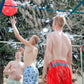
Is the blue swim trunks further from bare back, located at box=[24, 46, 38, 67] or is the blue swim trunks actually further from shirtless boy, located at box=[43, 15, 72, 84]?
shirtless boy, located at box=[43, 15, 72, 84]

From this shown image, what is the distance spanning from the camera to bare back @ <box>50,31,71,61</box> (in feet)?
7.58

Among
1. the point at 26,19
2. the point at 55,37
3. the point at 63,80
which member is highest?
the point at 26,19

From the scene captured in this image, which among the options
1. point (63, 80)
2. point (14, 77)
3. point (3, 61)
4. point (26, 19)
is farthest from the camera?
point (26, 19)

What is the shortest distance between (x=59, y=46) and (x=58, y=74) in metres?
0.32

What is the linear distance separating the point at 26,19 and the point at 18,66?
4.85 metres

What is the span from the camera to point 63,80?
2211 millimetres

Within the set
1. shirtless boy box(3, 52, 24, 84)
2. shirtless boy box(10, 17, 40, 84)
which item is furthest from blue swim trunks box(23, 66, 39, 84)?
shirtless boy box(3, 52, 24, 84)

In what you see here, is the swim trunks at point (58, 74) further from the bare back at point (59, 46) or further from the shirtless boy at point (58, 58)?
the bare back at point (59, 46)

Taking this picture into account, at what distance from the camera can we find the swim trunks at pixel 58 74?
2.19m

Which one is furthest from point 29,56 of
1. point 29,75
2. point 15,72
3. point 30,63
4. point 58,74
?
point 58,74

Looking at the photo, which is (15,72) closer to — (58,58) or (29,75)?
(29,75)

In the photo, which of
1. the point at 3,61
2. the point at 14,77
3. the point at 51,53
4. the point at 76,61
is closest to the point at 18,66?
the point at 14,77

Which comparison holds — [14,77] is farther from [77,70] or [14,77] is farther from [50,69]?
[77,70]

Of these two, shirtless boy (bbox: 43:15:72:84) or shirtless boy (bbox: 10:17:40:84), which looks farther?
shirtless boy (bbox: 10:17:40:84)
